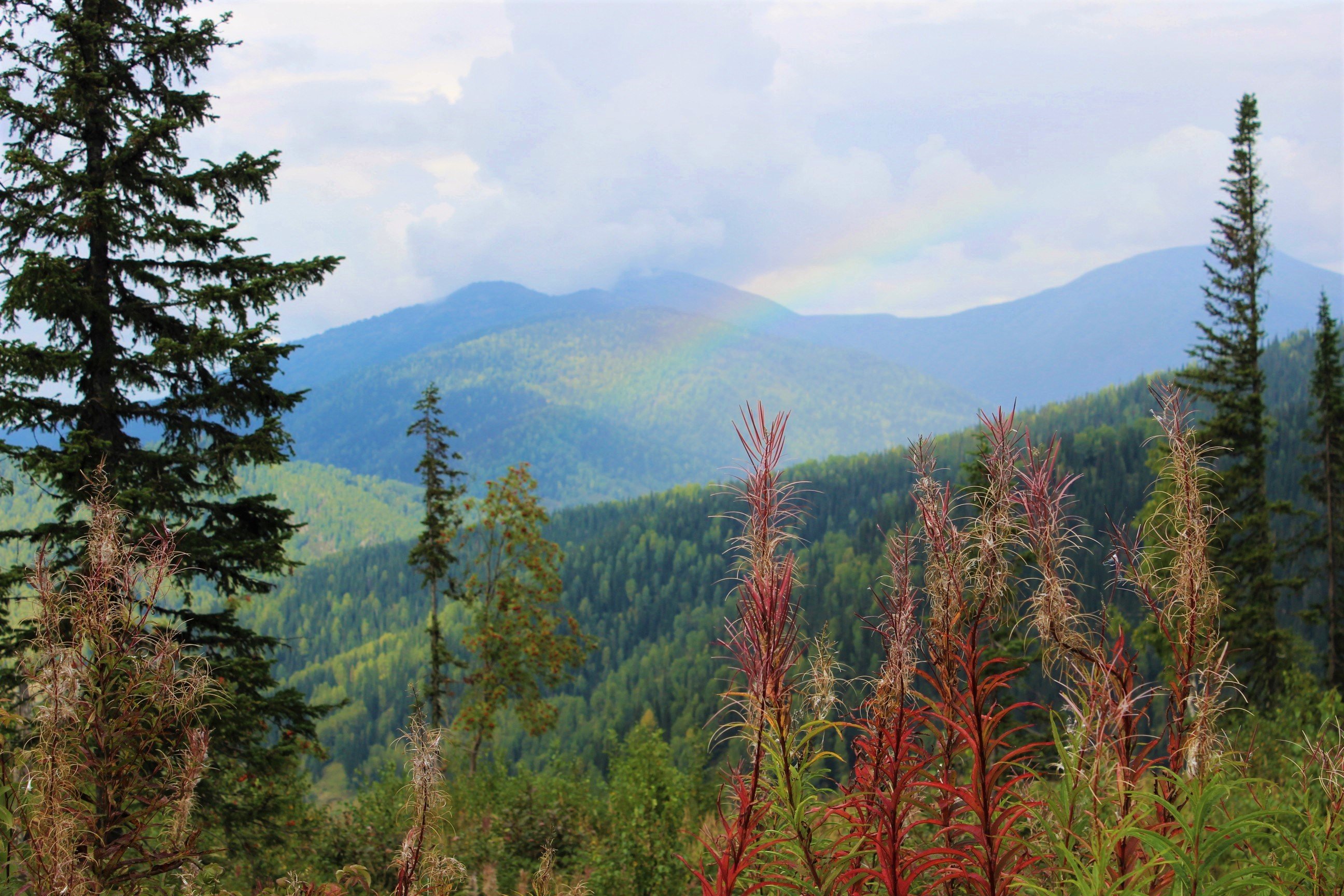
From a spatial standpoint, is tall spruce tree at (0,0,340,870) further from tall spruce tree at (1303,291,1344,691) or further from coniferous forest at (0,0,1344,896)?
tall spruce tree at (1303,291,1344,691)

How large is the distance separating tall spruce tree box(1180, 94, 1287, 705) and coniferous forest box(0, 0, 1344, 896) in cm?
13

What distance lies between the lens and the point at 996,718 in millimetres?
1828

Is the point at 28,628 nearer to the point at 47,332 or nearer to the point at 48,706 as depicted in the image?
the point at 47,332

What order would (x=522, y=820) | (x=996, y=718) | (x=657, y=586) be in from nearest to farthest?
(x=996, y=718) → (x=522, y=820) → (x=657, y=586)

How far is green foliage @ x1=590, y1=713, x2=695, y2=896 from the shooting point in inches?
275

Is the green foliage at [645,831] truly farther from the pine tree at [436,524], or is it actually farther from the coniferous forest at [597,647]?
the pine tree at [436,524]

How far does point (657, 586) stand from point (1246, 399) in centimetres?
9202

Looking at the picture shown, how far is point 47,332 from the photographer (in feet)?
30.3

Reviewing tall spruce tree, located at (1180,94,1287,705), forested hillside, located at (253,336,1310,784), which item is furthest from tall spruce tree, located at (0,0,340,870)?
forested hillside, located at (253,336,1310,784)

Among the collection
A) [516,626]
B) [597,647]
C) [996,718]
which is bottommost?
[597,647]

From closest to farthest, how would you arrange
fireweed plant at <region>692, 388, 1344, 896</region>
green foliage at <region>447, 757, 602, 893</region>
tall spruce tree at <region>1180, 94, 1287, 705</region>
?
1. fireweed plant at <region>692, 388, 1344, 896</region>
2. green foliage at <region>447, 757, 602, 893</region>
3. tall spruce tree at <region>1180, 94, 1287, 705</region>

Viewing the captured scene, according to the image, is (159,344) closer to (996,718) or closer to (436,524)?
(996,718)

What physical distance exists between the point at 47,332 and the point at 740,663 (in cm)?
1068

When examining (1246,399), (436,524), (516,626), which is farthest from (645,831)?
(1246,399)
